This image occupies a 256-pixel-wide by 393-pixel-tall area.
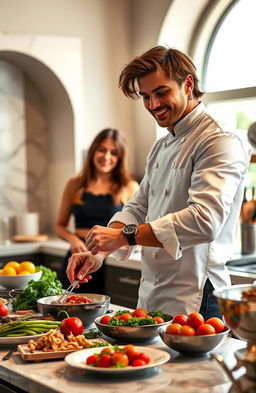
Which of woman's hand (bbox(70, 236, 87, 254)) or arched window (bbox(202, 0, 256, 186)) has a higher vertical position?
arched window (bbox(202, 0, 256, 186))

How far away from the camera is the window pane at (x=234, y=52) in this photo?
4.35m

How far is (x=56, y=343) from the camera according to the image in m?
1.99

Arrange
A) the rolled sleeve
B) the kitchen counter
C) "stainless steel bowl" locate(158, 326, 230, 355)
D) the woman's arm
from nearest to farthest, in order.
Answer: the kitchen counter → "stainless steel bowl" locate(158, 326, 230, 355) → the rolled sleeve → the woman's arm

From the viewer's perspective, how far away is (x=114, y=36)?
5008mm

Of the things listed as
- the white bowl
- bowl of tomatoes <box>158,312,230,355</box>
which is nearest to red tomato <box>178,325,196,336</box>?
bowl of tomatoes <box>158,312,230,355</box>

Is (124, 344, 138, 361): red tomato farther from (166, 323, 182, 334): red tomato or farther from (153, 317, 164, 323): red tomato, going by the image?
(153, 317, 164, 323): red tomato

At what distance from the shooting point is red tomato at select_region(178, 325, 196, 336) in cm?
192

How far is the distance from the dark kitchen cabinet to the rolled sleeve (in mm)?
1851

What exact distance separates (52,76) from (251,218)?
1.84 metres

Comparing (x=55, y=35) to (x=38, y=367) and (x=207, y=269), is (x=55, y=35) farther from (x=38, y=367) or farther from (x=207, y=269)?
(x=38, y=367)

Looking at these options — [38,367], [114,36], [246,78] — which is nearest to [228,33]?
[246,78]

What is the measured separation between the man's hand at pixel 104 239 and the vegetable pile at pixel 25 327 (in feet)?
0.91

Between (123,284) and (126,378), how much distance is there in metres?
2.38

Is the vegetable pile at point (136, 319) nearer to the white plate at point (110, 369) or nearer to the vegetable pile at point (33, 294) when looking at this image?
the white plate at point (110, 369)
